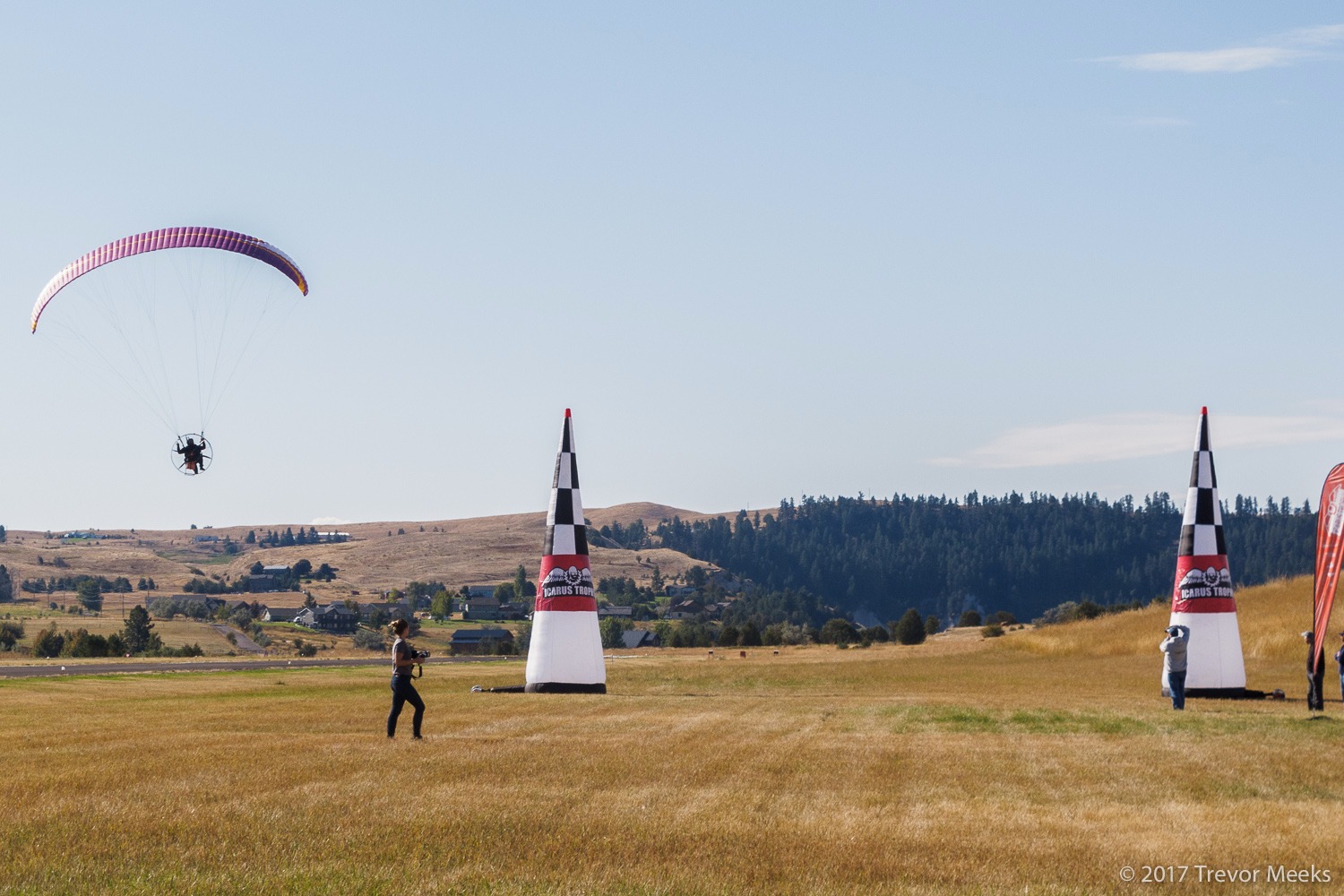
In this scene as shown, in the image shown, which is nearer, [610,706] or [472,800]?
[472,800]

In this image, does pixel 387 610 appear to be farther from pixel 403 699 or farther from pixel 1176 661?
pixel 403 699

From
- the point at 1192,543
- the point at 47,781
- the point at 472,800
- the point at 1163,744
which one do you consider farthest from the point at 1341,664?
the point at 47,781

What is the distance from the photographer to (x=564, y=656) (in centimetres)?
2992

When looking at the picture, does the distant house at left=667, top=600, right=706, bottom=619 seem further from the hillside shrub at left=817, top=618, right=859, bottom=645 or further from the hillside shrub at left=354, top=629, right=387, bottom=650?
the hillside shrub at left=817, top=618, right=859, bottom=645

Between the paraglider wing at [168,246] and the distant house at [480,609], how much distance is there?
14851 centimetres

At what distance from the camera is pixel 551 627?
30.1m

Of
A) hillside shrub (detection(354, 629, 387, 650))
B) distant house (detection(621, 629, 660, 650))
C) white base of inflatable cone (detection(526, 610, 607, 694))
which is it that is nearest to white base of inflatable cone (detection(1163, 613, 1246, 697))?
white base of inflatable cone (detection(526, 610, 607, 694))

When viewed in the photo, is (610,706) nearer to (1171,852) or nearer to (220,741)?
(220,741)

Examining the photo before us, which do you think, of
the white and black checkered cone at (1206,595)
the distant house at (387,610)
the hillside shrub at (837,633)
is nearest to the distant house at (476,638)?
the hillside shrub at (837,633)

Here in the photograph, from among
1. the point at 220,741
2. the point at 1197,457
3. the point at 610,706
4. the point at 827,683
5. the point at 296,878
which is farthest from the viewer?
the point at 827,683

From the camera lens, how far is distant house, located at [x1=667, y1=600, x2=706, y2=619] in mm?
179000

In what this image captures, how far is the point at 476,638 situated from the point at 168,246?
100243 millimetres

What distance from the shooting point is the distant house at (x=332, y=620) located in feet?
485

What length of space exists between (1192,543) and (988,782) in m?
17.5
